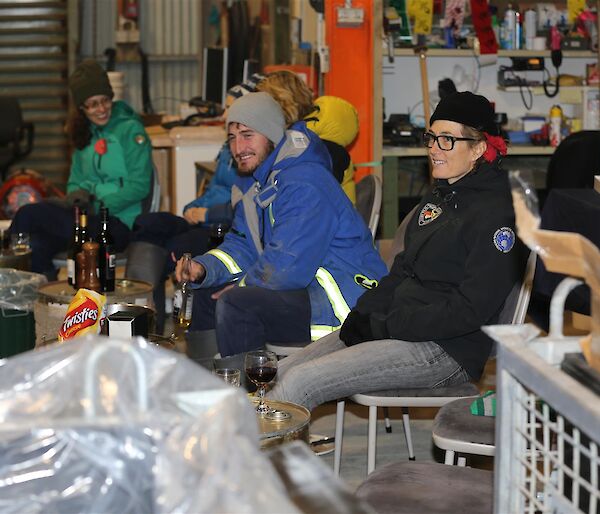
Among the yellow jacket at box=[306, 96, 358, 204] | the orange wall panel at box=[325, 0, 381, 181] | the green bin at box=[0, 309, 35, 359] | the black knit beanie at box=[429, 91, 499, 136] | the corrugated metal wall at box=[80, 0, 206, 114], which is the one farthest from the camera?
the corrugated metal wall at box=[80, 0, 206, 114]

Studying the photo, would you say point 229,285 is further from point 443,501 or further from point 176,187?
point 176,187

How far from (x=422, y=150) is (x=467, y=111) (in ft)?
10.9

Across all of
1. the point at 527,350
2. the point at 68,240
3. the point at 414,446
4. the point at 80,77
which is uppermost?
the point at 80,77

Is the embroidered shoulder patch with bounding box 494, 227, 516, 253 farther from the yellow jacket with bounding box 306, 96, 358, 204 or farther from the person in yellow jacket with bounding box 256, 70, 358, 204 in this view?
the yellow jacket with bounding box 306, 96, 358, 204

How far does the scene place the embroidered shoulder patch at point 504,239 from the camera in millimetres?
2992

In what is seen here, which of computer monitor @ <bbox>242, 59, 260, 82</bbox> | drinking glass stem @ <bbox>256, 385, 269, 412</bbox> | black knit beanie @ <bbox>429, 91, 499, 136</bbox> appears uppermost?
computer monitor @ <bbox>242, 59, 260, 82</bbox>

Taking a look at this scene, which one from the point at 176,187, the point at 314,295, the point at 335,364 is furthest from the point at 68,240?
the point at 335,364

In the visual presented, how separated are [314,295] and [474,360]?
791mm

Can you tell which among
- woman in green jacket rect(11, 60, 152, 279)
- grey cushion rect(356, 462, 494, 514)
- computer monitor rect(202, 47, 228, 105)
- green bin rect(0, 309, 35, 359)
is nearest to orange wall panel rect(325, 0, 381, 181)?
woman in green jacket rect(11, 60, 152, 279)

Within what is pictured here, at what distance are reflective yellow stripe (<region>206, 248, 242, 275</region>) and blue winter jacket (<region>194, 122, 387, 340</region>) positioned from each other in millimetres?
144

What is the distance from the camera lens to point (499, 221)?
3.03 meters

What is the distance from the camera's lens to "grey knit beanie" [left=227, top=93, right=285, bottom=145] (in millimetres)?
3955

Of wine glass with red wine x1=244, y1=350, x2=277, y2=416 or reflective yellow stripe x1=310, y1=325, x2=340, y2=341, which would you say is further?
reflective yellow stripe x1=310, y1=325, x2=340, y2=341

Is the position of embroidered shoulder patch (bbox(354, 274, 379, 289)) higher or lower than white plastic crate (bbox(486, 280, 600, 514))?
lower
